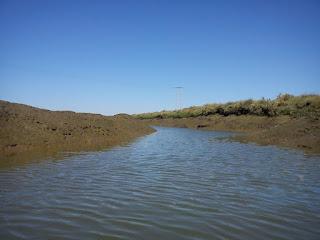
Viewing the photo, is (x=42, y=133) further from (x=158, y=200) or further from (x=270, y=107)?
(x=270, y=107)

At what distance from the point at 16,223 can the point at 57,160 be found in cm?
589

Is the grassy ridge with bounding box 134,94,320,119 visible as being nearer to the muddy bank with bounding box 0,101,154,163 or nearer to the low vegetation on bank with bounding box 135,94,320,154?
the low vegetation on bank with bounding box 135,94,320,154

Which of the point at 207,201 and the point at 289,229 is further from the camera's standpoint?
the point at 207,201

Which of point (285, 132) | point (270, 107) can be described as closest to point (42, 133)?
point (285, 132)

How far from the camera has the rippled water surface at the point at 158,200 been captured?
512 cm

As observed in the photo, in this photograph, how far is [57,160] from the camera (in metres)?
11.0

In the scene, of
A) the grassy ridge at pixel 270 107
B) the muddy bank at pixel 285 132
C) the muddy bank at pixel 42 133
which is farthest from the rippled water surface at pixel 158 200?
the grassy ridge at pixel 270 107

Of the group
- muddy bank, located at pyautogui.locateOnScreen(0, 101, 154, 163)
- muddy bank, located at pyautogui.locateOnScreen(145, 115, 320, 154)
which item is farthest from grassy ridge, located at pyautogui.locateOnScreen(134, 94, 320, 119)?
muddy bank, located at pyautogui.locateOnScreen(0, 101, 154, 163)

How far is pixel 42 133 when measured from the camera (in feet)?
47.8

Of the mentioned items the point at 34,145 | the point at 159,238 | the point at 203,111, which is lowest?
the point at 159,238

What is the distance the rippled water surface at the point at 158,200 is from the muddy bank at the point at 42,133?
221 cm

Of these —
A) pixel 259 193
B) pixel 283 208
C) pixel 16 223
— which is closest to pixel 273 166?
pixel 259 193

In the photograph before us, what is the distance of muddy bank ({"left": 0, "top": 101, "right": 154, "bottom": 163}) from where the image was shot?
1244cm

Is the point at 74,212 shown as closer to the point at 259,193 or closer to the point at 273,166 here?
Answer: the point at 259,193
